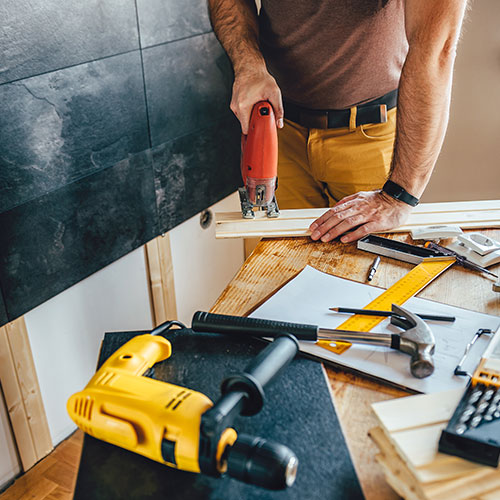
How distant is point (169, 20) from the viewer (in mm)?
2098

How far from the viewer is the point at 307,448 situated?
0.78 metres

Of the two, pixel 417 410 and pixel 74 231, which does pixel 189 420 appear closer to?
pixel 417 410

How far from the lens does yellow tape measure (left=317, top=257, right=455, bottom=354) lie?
1.01 meters

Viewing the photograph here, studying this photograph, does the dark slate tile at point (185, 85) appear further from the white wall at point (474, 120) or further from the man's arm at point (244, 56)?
the white wall at point (474, 120)

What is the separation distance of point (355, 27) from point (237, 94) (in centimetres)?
41

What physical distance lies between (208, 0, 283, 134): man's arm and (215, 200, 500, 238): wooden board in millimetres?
255

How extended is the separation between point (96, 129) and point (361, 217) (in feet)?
3.25

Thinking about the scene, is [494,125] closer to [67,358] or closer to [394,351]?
[394,351]

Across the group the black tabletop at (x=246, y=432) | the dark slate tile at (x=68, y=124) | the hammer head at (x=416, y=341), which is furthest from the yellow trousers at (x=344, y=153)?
the black tabletop at (x=246, y=432)

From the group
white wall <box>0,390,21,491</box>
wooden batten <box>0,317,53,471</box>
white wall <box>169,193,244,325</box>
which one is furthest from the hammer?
white wall <box>169,193,244,325</box>

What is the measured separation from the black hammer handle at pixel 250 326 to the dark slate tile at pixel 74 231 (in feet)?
3.00

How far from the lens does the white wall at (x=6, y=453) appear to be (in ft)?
6.04

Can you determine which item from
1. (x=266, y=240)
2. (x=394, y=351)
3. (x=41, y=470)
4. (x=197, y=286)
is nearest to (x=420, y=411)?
(x=394, y=351)

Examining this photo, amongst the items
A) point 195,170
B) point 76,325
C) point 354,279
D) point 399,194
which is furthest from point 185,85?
point 354,279
